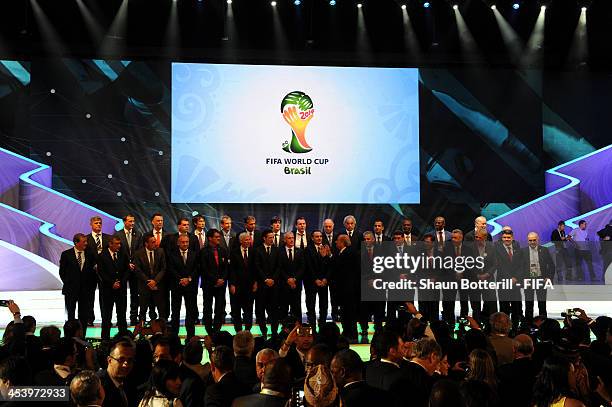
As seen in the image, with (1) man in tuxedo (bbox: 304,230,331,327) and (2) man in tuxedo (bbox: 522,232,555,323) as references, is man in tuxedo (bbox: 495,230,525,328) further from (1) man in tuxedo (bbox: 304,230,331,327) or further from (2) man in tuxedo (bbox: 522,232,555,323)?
(1) man in tuxedo (bbox: 304,230,331,327)

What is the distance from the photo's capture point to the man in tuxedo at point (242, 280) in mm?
9633

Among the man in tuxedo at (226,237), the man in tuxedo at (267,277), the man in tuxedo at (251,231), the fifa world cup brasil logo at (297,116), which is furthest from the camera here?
the fifa world cup brasil logo at (297,116)

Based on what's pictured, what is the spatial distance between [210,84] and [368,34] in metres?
3.61

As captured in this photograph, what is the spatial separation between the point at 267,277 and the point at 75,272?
233 cm

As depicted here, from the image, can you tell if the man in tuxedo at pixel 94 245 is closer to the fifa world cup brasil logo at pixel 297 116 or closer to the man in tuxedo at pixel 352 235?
the man in tuxedo at pixel 352 235

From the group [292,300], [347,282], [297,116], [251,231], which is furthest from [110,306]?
[297,116]

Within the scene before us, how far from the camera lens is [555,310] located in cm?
1201

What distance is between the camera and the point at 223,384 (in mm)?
4301

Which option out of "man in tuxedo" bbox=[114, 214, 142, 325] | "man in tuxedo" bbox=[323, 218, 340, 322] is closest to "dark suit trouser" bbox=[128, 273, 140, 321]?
"man in tuxedo" bbox=[114, 214, 142, 325]

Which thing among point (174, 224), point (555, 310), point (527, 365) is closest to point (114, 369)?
point (527, 365)

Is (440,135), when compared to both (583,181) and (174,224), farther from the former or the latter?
(174,224)

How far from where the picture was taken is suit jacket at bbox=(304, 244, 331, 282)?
9750 mm

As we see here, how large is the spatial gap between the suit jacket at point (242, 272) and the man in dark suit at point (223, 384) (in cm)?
503

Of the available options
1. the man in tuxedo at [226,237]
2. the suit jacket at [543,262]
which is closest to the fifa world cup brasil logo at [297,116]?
the man in tuxedo at [226,237]
